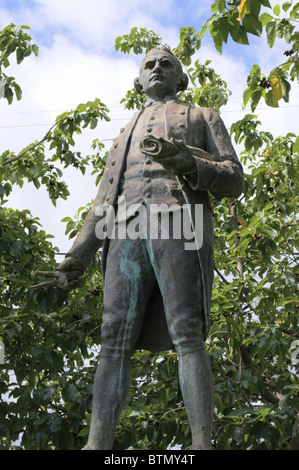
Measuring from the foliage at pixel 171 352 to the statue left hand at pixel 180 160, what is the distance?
1595 millimetres

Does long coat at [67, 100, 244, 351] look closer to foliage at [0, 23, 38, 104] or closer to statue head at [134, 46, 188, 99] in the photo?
statue head at [134, 46, 188, 99]

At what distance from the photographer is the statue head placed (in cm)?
489

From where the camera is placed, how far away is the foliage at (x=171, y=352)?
273 inches

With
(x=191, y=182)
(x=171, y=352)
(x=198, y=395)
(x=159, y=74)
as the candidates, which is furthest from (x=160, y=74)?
(x=171, y=352)

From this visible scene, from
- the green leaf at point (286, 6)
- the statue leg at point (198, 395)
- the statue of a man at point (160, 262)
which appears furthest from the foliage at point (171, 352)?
the statue leg at point (198, 395)

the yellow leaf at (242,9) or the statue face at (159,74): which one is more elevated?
the yellow leaf at (242,9)

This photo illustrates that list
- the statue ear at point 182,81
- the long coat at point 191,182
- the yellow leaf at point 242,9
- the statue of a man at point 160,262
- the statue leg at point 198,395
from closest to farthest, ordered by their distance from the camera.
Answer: the statue leg at point 198,395 < the statue of a man at point 160,262 < the long coat at point 191,182 < the yellow leaf at point 242,9 < the statue ear at point 182,81

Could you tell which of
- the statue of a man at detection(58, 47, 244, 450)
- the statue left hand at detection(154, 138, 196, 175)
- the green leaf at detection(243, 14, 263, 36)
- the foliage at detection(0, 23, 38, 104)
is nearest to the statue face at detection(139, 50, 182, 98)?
the statue of a man at detection(58, 47, 244, 450)

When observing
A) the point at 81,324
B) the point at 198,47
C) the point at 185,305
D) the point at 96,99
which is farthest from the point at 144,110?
the point at 198,47

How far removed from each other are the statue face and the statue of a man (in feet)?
0.43

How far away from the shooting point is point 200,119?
15.4ft

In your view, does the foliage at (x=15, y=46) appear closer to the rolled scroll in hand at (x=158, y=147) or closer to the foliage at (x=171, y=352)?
the foliage at (x=171, y=352)

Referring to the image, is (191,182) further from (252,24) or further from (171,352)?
(171,352)
